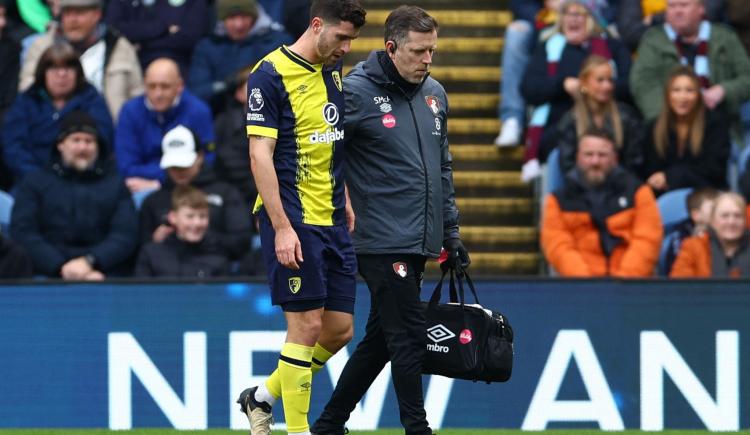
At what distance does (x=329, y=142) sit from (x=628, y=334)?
3064mm

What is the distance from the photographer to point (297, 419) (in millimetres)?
7273

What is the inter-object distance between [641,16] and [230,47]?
3.39 m

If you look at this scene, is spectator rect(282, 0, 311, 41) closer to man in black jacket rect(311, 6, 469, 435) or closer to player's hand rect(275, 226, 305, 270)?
man in black jacket rect(311, 6, 469, 435)

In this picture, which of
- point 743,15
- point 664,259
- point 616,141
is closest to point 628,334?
point 664,259

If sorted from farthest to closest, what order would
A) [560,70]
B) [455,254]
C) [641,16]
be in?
[641,16], [560,70], [455,254]

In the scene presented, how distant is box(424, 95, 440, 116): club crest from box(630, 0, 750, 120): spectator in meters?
4.87

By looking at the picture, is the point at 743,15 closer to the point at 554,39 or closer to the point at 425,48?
the point at 554,39

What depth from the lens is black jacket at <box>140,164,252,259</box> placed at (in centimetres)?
1103

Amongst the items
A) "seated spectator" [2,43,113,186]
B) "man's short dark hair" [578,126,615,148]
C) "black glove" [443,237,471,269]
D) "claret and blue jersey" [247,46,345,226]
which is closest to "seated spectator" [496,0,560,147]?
"man's short dark hair" [578,126,615,148]

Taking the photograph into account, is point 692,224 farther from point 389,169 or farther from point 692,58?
point 389,169

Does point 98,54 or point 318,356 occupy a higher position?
point 98,54

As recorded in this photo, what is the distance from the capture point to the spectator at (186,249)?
10.7 metres

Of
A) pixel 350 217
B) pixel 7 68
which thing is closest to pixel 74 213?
pixel 7 68

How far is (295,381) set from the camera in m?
7.24
